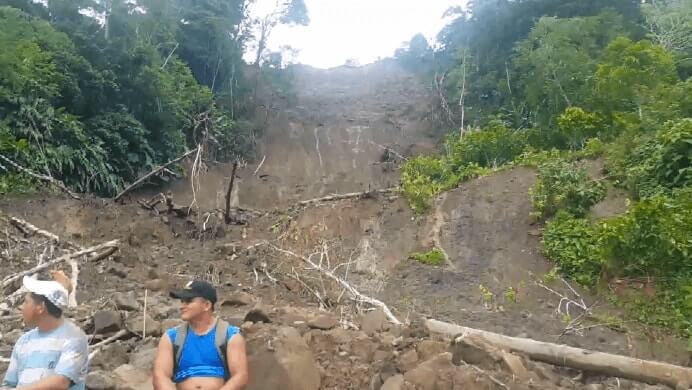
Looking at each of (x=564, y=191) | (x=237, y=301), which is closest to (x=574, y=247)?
(x=564, y=191)

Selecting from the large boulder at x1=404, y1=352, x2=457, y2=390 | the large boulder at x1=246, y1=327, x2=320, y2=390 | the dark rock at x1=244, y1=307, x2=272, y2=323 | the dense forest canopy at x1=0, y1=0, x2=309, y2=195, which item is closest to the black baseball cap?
the large boulder at x1=246, y1=327, x2=320, y2=390

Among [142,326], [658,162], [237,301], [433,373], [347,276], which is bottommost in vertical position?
[347,276]

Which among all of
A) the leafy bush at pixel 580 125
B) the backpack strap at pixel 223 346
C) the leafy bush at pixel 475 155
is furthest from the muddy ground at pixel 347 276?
the leafy bush at pixel 580 125

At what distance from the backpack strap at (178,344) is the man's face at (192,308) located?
13cm

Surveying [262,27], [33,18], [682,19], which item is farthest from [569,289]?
[262,27]

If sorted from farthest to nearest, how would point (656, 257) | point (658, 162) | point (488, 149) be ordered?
point (488, 149) < point (658, 162) < point (656, 257)

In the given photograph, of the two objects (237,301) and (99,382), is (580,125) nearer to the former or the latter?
(237,301)

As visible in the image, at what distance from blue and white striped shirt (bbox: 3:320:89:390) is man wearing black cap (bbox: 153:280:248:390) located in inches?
16.6

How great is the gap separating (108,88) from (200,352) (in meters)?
16.1

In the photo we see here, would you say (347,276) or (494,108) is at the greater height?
(494,108)

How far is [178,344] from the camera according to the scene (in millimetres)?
3416

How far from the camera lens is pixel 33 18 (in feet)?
57.0

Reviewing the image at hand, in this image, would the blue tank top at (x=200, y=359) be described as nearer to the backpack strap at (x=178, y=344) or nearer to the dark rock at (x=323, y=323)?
the backpack strap at (x=178, y=344)

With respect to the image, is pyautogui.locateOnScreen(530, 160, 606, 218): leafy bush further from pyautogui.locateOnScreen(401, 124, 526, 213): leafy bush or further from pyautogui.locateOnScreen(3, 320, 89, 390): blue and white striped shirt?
pyautogui.locateOnScreen(3, 320, 89, 390): blue and white striped shirt
